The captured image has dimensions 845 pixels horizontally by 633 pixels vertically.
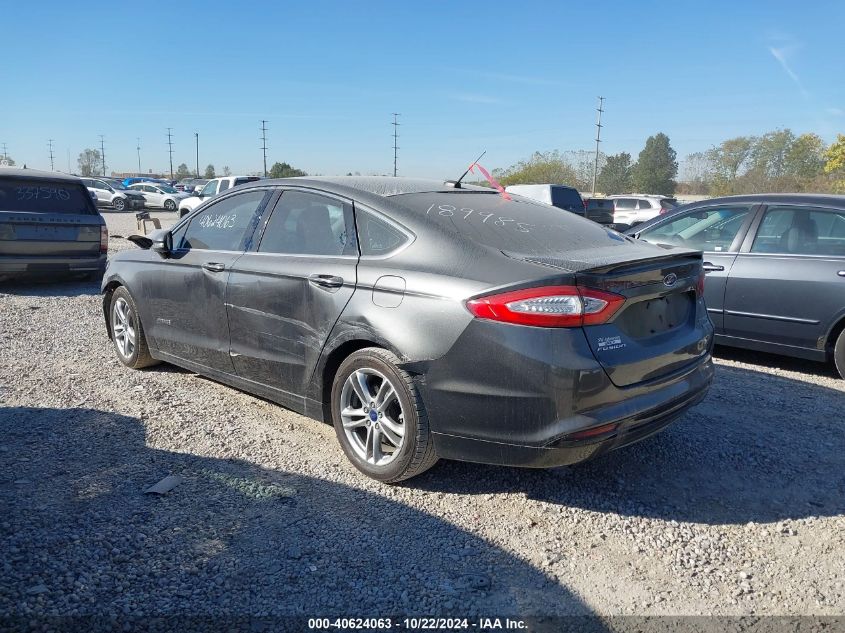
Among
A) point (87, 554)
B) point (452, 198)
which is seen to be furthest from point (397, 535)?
point (452, 198)

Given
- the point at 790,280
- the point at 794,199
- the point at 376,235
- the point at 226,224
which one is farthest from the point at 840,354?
the point at 226,224

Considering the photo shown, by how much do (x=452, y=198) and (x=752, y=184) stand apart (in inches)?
2196

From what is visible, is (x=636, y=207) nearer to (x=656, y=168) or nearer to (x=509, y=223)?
(x=509, y=223)

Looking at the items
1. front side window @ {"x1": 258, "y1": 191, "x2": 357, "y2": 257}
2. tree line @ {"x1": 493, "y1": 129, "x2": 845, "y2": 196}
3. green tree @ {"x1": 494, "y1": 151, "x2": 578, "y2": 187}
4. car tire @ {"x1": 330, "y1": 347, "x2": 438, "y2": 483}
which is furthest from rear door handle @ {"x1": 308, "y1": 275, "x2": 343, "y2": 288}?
green tree @ {"x1": 494, "y1": 151, "x2": 578, "y2": 187}

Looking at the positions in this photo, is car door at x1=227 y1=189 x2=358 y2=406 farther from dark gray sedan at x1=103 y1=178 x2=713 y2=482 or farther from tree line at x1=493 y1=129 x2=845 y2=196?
tree line at x1=493 y1=129 x2=845 y2=196

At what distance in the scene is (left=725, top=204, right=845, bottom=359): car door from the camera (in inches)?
221

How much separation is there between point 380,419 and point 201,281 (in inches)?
74.8

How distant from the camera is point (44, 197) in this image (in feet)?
31.6

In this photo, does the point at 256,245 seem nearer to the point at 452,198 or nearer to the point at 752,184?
the point at 452,198

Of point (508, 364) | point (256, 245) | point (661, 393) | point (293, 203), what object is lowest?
point (661, 393)

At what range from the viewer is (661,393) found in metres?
3.33

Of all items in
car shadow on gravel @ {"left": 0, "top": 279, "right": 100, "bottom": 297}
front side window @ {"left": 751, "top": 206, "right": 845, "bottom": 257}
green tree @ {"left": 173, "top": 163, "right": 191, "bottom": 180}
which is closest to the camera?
front side window @ {"left": 751, "top": 206, "right": 845, "bottom": 257}

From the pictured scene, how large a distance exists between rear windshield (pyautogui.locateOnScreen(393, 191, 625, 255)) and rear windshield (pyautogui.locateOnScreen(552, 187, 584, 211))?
14513 mm

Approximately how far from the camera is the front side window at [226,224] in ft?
14.9
